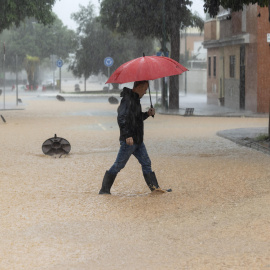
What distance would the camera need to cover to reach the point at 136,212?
8.50m

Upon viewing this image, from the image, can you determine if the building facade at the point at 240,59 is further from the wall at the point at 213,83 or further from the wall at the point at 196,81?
the wall at the point at 196,81

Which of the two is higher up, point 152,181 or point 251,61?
point 251,61

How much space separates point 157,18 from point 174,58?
2032mm

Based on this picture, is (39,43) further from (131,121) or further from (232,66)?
(131,121)

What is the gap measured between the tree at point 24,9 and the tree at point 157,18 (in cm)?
516

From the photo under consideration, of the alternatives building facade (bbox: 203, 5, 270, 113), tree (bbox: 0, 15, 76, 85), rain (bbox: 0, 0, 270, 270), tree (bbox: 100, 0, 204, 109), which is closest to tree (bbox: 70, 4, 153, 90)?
building facade (bbox: 203, 5, 270, 113)

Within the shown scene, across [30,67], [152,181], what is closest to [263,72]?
[152,181]

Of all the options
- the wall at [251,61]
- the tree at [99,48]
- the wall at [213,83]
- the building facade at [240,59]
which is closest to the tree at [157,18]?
the building facade at [240,59]

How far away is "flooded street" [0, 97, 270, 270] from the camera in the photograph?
6.41 meters

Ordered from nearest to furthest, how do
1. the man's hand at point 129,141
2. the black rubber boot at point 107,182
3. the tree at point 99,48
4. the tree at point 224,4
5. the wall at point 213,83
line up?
the man's hand at point 129,141, the black rubber boot at point 107,182, the tree at point 224,4, the wall at point 213,83, the tree at point 99,48

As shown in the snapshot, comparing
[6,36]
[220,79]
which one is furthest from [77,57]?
[6,36]

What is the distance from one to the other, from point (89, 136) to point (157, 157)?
532 cm

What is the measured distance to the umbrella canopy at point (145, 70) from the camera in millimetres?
9133

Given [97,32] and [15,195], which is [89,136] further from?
[97,32]
